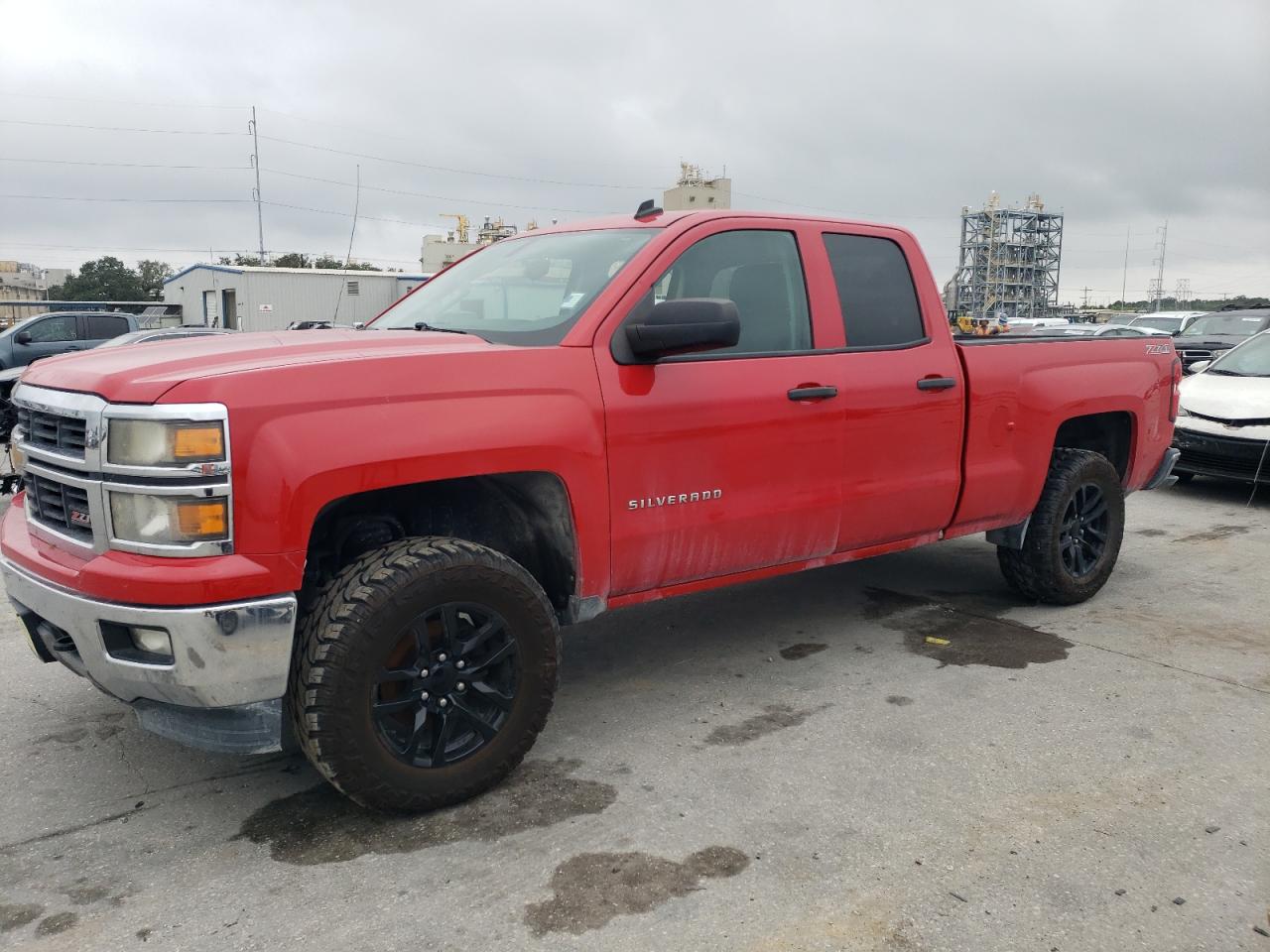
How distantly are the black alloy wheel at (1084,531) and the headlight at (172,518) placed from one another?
13.5 ft

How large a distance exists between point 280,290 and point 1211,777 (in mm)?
37563

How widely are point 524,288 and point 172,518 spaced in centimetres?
168

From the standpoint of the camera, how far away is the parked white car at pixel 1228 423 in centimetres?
862

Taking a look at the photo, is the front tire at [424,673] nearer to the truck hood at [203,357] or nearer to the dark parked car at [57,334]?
the truck hood at [203,357]

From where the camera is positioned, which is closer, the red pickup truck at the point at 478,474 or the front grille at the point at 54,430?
the red pickup truck at the point at 478,474

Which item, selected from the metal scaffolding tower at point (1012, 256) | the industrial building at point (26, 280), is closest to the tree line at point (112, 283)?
the industrial building at point (26, 280)

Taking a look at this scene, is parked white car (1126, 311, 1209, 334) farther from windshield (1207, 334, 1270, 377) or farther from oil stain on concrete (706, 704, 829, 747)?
oil stain on concrete (706, 704, 829, 747)

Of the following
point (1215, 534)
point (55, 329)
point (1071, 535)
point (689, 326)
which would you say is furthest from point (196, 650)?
point (55, 329)

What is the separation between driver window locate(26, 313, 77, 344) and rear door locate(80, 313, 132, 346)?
0.20m

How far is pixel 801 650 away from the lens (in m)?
4.76

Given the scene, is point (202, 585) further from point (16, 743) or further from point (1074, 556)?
point (1074, 556)

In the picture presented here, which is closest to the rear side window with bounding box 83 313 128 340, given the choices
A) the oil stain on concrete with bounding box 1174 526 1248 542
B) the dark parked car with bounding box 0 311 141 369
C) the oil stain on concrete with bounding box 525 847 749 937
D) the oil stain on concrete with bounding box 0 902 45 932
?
the dark parked car with bounding box 0 311 141 369

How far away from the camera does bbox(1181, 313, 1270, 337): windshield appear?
57.2ft

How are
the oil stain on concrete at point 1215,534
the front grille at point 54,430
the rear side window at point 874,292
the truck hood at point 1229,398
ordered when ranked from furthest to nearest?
the truck hood at point 1229,398 < the oil stain on concrete at point 1215,534 < the rear side window at point 874,292 < the front grille at point 54,430
